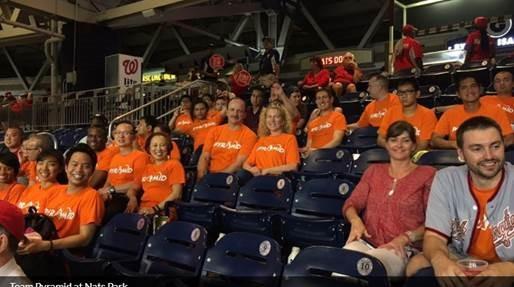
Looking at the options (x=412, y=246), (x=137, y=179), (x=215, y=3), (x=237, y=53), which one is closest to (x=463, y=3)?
(x=215, y=3)

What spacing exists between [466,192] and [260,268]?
3.28ft

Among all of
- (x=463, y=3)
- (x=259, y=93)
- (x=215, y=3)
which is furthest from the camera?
(x=215, y=3)

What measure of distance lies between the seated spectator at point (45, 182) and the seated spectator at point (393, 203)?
2.03 meters

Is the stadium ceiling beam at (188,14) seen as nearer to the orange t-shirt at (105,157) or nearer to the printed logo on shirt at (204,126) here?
the printed logo on shirt at (204,126)

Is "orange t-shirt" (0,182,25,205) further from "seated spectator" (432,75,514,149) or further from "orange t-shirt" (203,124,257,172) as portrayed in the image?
"seated spectator" (432,75,514,149)

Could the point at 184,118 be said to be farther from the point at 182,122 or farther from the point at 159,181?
the point at 159,181

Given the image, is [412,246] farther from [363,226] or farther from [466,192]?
[466,192]

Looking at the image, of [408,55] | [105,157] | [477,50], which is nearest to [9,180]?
[105,157]

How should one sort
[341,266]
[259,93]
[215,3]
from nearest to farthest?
1. [341,266]
2. [259,93]
3. [215,3]

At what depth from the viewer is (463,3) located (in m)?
12.9

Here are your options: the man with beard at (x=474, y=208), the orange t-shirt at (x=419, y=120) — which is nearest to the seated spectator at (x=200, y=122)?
the orange t-shirt at (x=419, y=120)

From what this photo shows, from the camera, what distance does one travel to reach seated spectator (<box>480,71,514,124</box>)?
4.91m

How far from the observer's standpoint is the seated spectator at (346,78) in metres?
7.90

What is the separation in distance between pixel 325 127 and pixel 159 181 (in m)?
1.99
